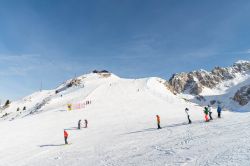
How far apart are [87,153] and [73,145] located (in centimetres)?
554

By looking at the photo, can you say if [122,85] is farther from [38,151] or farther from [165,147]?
[165,147]

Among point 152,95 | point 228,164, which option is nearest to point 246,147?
point 228,164

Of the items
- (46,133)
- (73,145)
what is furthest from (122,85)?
(73,145)

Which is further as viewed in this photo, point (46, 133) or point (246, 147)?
point (46, 133)

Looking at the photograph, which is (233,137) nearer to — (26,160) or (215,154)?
(215,154)

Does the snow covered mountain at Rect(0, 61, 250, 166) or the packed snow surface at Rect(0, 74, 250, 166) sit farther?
the snow covered mountain at Rect(0, 61, 250, 166)

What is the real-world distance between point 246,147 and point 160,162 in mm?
4927

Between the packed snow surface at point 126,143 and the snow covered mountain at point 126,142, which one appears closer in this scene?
the packed snow surface at point 126,143

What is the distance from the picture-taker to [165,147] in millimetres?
19781

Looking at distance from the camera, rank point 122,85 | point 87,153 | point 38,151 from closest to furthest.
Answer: point 87,153 < point 38,151 < point 122,85

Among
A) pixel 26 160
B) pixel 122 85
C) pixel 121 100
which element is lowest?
pixel 26 160

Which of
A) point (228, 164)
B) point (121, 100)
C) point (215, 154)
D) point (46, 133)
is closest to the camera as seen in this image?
point (228, 164)

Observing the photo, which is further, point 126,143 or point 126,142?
point 126,142

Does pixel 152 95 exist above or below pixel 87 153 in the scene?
above
